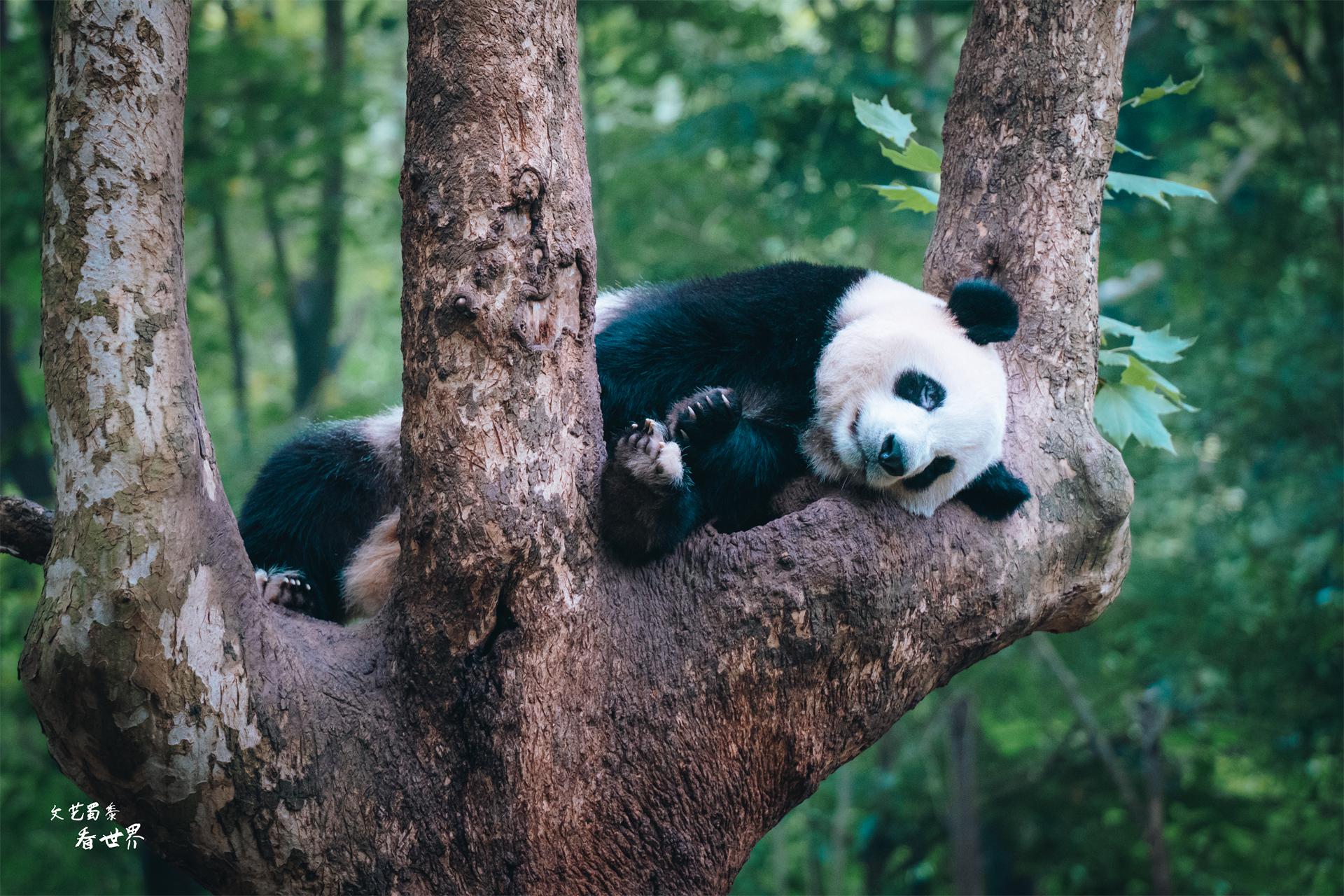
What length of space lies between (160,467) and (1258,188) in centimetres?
700

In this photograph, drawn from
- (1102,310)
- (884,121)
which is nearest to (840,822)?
(1102,310)

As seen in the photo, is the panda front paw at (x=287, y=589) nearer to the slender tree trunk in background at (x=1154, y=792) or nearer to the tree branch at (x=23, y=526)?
the tree branch at (x=23, y=526)

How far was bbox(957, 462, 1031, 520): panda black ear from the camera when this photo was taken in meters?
2.54

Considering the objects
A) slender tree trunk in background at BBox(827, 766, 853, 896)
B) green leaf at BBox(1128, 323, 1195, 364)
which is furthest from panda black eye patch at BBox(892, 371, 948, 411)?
slender tree trunk in background at BBox(827, 766, 853, 896)

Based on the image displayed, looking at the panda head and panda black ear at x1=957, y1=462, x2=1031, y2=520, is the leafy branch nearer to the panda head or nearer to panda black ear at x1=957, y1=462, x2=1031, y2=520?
the panda head

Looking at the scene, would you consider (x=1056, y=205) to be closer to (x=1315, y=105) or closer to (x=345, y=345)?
(x=1315, y=105)

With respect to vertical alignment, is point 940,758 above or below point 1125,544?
below

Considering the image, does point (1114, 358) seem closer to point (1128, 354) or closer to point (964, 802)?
point (1128, 354)

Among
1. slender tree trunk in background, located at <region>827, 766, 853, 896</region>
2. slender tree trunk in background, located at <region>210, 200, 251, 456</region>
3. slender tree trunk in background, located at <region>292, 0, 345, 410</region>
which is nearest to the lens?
slender tree trunk in background, located at <region>827, 766, 853, 896</region>

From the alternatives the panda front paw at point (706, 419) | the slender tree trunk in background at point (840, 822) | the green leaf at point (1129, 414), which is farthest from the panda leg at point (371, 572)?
the slender tree trunk in background at point (840, 822)

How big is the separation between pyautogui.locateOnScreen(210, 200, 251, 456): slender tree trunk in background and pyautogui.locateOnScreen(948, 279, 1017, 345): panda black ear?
534 cm

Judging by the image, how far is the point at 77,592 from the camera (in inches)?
69.1

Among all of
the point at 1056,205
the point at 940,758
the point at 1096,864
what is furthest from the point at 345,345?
the point at 1056,205

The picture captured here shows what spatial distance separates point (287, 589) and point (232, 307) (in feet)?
18.6
